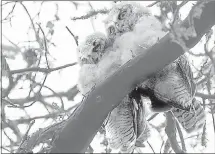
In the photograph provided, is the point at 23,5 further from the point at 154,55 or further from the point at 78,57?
the point at 154,55

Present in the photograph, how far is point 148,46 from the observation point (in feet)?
6.70

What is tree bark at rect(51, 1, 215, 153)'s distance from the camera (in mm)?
1493

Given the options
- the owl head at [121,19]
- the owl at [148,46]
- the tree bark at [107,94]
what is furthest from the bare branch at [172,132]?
the tree bark at [107,94]

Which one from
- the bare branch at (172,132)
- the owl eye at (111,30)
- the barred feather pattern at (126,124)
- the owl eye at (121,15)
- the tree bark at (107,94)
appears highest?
the owl eye at (121,15)

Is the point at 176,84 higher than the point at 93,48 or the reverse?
the reverse

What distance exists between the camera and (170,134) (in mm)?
3076

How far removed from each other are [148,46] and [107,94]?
58 cm

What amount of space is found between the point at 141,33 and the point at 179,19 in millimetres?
594

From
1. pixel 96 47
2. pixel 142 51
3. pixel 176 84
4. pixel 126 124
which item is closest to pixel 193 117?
pixel 176 84

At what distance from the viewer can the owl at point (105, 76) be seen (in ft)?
6.81

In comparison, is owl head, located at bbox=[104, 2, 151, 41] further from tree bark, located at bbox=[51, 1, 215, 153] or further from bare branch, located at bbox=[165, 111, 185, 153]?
bare branch, located at bbox=[165, 111, 185, 153]

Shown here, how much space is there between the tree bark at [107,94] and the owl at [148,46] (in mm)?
479

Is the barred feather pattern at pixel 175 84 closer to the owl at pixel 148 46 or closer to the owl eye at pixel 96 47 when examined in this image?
the owl at pixel 148 46

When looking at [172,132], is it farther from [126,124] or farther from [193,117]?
[126,124]
